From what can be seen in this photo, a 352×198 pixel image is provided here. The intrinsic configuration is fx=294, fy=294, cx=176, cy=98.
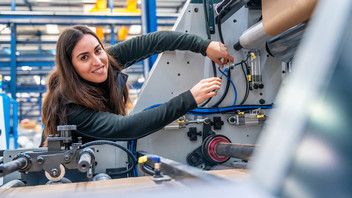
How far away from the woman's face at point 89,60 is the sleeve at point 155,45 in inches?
7.9

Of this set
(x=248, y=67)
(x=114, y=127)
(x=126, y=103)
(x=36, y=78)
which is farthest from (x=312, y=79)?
(x=36, y=78)

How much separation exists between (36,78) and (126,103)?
750cm

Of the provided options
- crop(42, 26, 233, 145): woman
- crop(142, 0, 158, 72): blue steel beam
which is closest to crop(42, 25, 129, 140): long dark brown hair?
crop(42, 26, 233, 145): woman

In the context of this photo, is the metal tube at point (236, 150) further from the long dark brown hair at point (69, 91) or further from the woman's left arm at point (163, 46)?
the long dark brown hair at point (69, 91)

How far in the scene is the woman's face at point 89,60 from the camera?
54.9 inches

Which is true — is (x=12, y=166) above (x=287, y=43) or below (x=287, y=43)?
below

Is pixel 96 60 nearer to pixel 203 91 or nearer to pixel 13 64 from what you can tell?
pixel 203 91

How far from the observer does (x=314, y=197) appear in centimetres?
23

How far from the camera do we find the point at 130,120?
1.27 m

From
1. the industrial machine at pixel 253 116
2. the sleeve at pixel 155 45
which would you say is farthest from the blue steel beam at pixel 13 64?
the industrial machine at pixel 253 116

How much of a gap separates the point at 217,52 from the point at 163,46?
29 centimetres

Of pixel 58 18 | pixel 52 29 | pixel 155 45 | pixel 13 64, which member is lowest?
pixel 155 45

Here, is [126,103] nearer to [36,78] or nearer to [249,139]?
[249,139]

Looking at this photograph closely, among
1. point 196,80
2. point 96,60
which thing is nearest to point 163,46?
point 196,80
